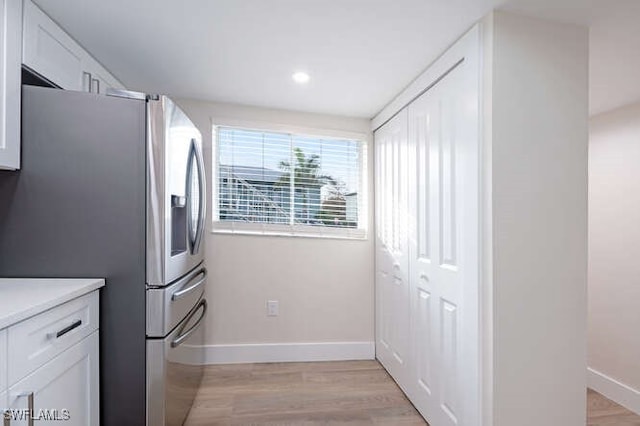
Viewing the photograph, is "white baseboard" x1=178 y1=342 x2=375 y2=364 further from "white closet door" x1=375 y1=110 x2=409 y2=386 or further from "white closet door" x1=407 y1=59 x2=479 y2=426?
"white closet door" x1=407 y1=59 x2=479 y2=426

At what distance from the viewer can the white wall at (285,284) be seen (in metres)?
2.57

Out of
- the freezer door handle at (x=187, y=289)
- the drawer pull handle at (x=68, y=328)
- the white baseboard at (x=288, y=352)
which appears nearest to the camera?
the drawer pull handle at (x=68, y=328)

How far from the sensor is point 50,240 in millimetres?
1417

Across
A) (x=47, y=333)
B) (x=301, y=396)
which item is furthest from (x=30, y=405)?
(x=301, y=396)

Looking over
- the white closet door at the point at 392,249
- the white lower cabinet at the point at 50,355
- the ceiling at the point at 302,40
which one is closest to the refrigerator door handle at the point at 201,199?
the ceiling at the point at 302,40

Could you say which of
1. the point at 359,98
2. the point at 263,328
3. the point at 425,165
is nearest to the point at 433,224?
the point at 425,165

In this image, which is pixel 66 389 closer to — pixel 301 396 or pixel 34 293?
pixel 34 293

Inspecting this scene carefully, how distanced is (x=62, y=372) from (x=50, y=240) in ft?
2.02

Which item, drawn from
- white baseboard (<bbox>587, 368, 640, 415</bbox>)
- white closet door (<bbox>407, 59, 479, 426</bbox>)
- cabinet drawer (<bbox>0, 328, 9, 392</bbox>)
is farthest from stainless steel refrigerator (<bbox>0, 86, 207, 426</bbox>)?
white baseboard (<bbox>587, 368, 640, 415</bbox>)

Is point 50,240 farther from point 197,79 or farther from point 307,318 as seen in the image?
point 307,318

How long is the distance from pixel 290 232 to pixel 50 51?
187 cm

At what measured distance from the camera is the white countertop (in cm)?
95

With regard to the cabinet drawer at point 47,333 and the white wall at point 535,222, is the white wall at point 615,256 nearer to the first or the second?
the white wall at point 535,222

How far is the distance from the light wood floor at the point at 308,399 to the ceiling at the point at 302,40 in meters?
2.20
